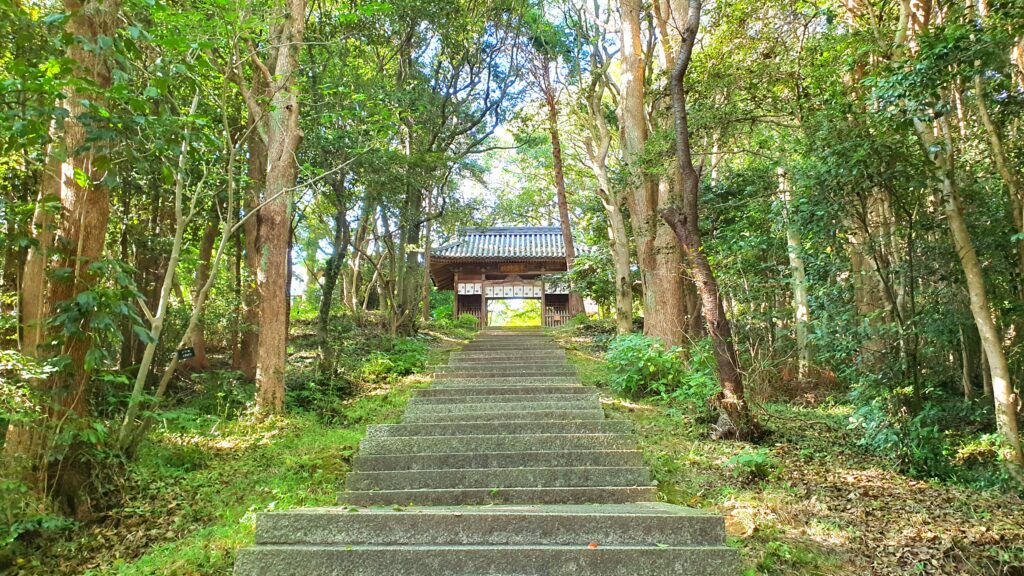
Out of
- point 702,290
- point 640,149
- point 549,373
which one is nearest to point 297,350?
point 549,373

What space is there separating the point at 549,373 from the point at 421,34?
7185 mm

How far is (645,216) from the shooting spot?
9047 millimetres

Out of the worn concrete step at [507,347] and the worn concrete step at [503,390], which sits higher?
the worn concrete step at [507,347]

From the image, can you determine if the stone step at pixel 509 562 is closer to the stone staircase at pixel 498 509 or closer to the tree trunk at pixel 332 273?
the stone staircase at pixel 498 509

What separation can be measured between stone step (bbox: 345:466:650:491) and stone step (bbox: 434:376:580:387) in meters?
2.69

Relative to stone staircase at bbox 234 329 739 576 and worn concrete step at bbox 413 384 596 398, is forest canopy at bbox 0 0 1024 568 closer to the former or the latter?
worn concrete step at bbox 413 384 596 398

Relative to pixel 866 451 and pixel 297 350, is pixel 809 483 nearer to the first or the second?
pixel 866 451

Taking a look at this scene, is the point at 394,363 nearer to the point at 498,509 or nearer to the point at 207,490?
the point at 207,490

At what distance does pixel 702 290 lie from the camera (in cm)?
548

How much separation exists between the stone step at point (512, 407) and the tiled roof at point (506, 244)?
37.1 feet

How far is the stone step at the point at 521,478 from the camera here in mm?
4539

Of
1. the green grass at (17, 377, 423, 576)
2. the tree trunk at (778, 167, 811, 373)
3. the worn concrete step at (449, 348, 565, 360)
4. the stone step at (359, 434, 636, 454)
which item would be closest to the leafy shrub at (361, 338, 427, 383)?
the worn concrete step at (449, 348, 565, 360)

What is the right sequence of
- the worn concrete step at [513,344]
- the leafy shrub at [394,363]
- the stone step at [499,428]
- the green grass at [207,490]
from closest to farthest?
1. the green grass at [207,490]
2. the stone step at [499,428]
3. the leafy shrub at [394,363]
4. the worn concrete step at [513,344]

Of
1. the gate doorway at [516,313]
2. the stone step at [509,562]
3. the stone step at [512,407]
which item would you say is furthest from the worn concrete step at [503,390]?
the gate doorway at [516,313]
